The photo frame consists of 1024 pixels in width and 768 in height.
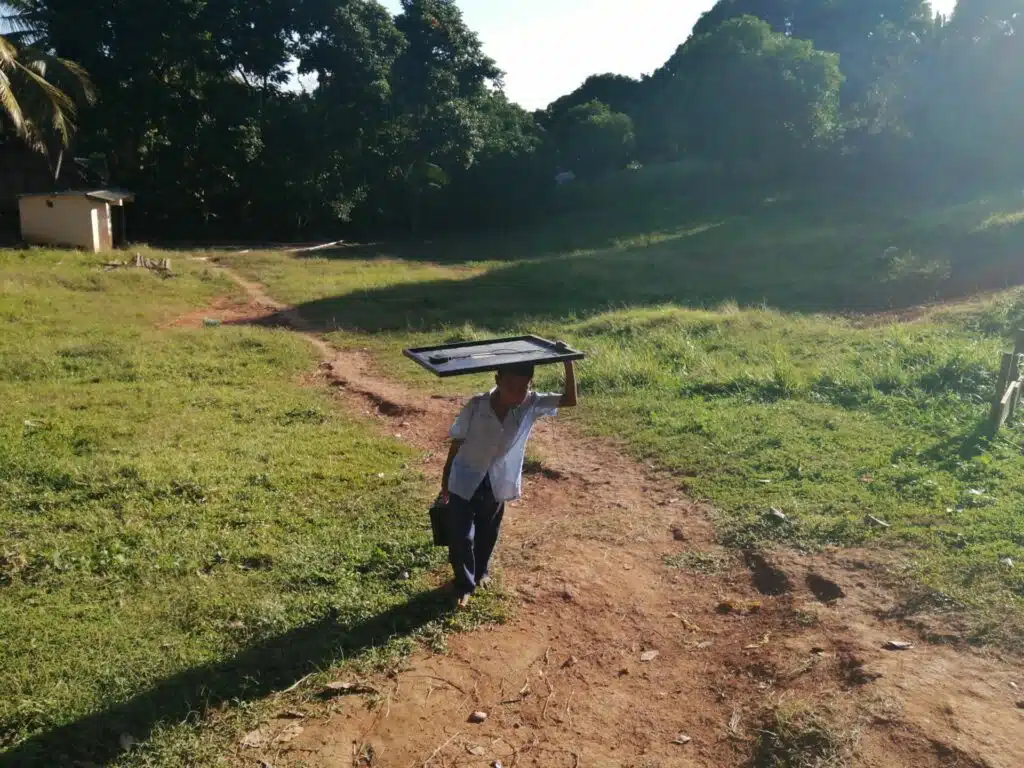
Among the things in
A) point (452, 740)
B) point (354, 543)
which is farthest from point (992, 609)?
point (354, 543)

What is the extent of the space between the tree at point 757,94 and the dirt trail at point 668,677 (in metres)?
32.4

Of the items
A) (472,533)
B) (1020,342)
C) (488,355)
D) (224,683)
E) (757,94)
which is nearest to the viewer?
(224,683)

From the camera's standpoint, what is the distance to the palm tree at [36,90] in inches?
745

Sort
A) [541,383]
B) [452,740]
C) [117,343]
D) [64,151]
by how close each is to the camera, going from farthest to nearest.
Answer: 1. [64,151]
2. [117,343]
3. [541,383]
4. [452,740]

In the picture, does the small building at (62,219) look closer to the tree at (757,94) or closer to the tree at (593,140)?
the tree at (757,94)

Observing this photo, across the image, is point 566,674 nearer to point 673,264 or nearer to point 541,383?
point 541,383

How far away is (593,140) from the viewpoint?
145 feet

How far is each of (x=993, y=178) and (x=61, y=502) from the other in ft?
108

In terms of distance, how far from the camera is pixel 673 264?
24.1 meters

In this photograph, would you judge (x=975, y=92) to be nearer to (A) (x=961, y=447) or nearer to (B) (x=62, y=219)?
(A) (x=961, y=447)

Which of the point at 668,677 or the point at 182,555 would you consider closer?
the point at 668,677

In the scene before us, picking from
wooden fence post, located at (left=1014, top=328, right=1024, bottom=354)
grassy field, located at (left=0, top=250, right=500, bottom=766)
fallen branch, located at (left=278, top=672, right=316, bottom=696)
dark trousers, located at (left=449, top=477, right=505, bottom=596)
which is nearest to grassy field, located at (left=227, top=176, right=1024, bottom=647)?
wooden fence post, located at (left=1014, top=328, right=1024, bottom=354)

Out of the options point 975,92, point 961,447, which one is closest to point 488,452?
point 961,447

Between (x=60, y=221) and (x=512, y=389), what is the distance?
2328 cm
